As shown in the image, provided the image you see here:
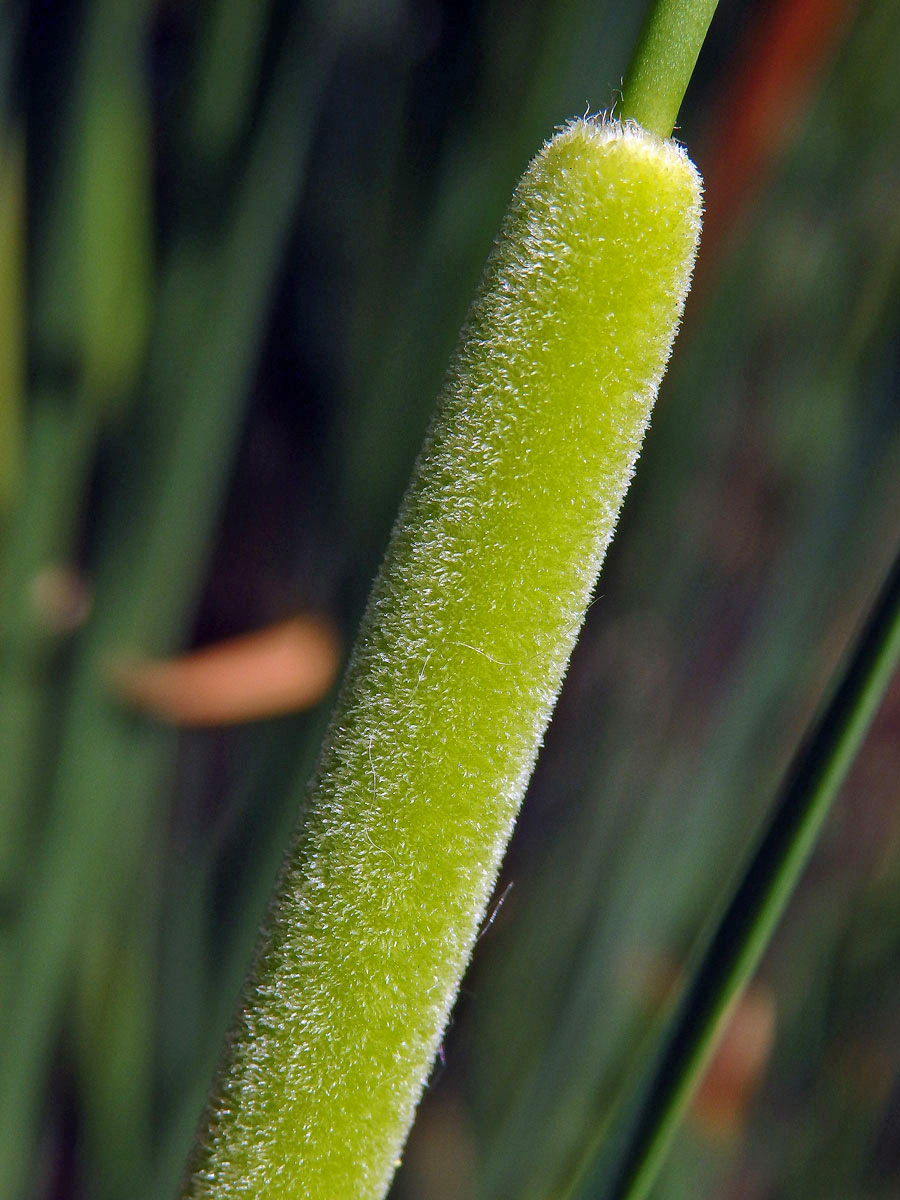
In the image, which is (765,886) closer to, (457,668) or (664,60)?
(457,668)

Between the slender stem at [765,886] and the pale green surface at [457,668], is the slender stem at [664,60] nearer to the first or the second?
the pale green surface at [457,668]

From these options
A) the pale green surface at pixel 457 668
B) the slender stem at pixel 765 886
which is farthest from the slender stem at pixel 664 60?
the slender stem at pixel 765 886

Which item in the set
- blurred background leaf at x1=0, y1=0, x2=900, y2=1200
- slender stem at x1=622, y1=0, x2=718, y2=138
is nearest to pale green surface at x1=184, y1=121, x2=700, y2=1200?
slender stem at x1=622, y1=0, x2=718, y2=138

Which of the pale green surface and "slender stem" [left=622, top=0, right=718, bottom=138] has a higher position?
"slender stem" [left=622, top=0, right=718, bottom=138]

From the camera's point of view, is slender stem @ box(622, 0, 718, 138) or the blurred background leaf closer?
slender stem @ box(622, 0, 718, 138)

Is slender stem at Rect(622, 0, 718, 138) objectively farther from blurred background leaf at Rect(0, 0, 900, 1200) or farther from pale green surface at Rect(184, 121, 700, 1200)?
blurred background leaf at Rect(0, 0, 900, 1200)

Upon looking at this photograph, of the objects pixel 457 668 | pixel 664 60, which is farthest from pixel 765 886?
pixel 664 60

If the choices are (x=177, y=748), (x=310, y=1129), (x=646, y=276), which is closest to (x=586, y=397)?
(x=646, y=276)
